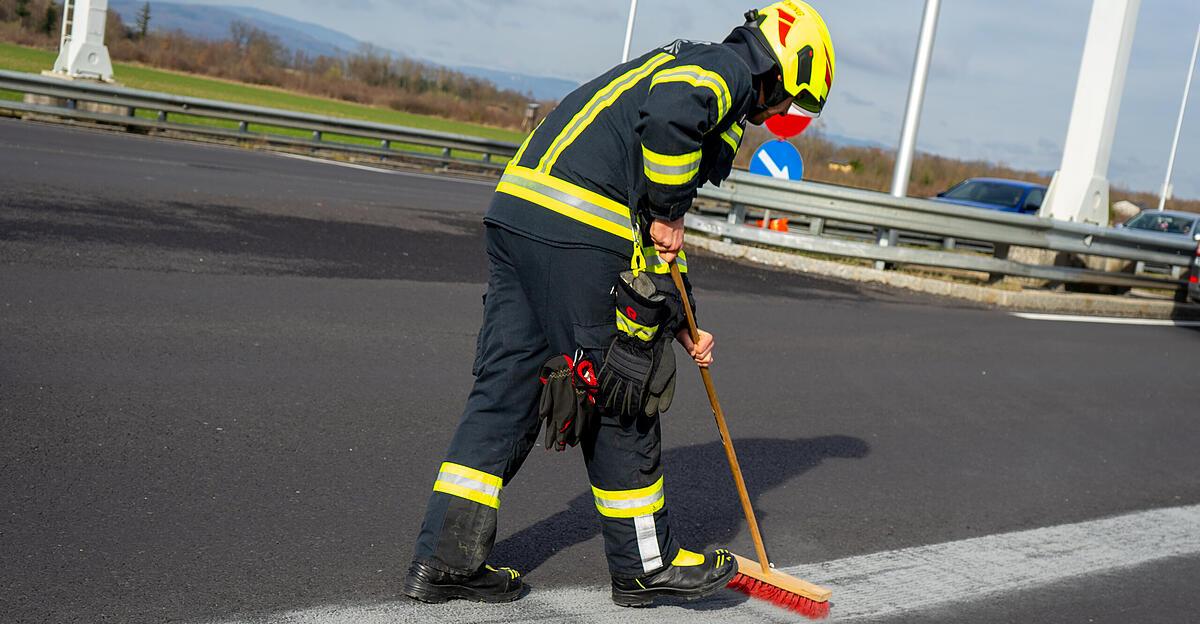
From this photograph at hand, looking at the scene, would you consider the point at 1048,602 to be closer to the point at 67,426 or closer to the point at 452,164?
the point at 67,426

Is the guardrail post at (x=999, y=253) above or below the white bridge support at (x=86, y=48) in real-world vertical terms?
below

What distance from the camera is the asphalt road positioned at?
3.85m

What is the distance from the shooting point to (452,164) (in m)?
26.3

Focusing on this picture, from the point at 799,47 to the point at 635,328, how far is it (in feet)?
3.22

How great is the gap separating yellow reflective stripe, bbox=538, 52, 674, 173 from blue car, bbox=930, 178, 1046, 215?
53.7ft

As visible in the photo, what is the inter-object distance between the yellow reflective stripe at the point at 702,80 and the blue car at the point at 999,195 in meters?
16.5

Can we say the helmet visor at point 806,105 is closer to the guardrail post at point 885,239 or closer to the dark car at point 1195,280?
the guardrail post at point 885,239

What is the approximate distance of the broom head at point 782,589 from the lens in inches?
155

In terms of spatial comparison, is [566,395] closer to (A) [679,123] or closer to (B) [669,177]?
(B) [669,177]

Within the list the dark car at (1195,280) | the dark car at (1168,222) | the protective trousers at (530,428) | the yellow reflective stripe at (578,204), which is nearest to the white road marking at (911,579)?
the protective trousers at (530,428)

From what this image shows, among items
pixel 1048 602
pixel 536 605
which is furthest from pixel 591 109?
pixel 1048 602

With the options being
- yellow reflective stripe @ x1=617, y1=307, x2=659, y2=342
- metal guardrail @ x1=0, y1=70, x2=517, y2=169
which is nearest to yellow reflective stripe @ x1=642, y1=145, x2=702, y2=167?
yellow reflective stripe @ x1=617, y1=307, x2=659, y2=342

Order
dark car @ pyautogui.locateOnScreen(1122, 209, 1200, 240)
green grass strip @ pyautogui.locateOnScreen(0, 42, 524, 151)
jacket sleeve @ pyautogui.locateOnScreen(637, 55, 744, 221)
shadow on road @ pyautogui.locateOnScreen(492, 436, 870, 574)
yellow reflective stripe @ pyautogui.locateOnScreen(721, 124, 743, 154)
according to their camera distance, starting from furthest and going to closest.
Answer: green grass strip @ pyautogui.locateOnScreen(0, 42, 524, 151), dark car @ pyautogui.locateOnScreen(1122, 209, 1200, 240), shadow on road @ pyautogui.locateOnScreen(492, 436, 870, 574), yellow reflective stripe @ pyautogui.locateOnScreen(721, 124, 743, 154), jacket sleeve @ pyautogui.locateOnScreen(637, 55, 744, 221)

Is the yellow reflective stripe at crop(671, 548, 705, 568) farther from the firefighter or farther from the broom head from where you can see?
the broom head
